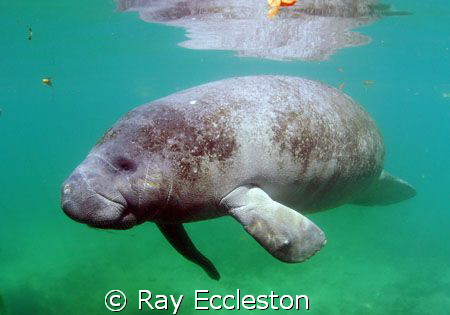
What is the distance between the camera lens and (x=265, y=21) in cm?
1447

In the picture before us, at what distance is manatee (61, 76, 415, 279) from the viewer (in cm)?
→ 308

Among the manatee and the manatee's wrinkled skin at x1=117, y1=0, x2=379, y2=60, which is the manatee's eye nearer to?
the manatee

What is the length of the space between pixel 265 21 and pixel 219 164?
12.3m

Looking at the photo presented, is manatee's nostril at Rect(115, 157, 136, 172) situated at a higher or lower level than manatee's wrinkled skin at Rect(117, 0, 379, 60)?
lower

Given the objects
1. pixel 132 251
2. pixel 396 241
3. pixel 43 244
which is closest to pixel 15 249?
pixel 43 244

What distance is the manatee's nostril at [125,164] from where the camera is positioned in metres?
3.10

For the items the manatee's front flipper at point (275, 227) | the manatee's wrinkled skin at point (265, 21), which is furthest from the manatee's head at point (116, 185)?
the manatee's wrinkled skin at point (265, 21)

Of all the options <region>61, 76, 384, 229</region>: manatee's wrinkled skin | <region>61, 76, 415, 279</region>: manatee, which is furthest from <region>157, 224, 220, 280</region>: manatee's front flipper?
<region>61, 76, 384, 229</region>: manatee's wrinkled skin

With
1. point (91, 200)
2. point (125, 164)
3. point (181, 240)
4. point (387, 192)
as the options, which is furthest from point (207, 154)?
point (387, 192)

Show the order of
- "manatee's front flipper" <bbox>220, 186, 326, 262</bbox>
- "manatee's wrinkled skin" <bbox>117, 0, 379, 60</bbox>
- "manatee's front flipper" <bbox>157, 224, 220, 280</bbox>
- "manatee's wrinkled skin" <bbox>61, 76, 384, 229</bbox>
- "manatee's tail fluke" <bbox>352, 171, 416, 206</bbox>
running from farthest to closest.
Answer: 1. "manatee's wrinkled skin" <bbox>117, 0, 379, 60</bbox>
2. "manatee's tail fluke" <bbox>352, 171, 416, 206</bbox>
3. "manatee's front flipper" <bbox>157, 224, 220, 280</bbox>
4. "manatee's front flipper" <bbox>220, 186, 326, 262</bbox>
5. "manatee's wrinkled skin" <bbox>61, 76, 384, 229</bbox>

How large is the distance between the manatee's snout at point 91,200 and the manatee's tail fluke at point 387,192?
519 cm

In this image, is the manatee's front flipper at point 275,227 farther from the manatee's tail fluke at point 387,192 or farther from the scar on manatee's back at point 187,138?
the manatee's tail fluke at point 387,192

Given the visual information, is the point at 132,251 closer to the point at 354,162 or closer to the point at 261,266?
the point at 261,266

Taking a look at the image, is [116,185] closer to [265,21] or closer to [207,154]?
[207,154]
